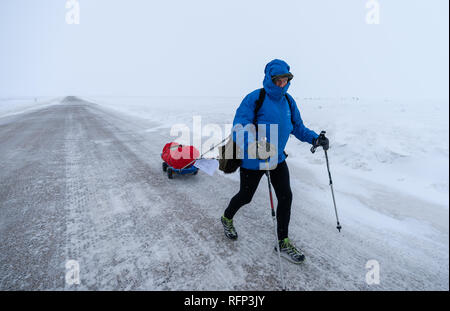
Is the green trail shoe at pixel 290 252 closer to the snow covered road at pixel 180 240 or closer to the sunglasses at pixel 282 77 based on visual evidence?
the snow covered road at pixel 180 240

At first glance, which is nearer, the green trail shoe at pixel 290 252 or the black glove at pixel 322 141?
the green trail shoe at pixel 290 252

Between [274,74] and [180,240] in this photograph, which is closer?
[274,74]

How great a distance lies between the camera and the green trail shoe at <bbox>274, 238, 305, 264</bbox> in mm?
2422

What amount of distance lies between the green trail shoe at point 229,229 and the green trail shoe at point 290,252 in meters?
0.59

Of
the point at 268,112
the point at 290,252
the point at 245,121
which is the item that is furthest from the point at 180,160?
the point at 290,252

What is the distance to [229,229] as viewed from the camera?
2836 millimetres

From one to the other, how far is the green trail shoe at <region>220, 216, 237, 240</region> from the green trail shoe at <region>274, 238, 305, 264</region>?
1.93 feet

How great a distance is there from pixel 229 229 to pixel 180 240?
65 cm

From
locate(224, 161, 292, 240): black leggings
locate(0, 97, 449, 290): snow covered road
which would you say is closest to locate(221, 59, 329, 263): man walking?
locate(224, 161, 292, 240): black leggings

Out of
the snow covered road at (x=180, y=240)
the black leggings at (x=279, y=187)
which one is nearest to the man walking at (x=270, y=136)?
the black leggings at (x=279, y=187)

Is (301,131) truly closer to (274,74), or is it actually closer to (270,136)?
(270,136)

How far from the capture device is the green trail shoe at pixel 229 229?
9.10 feet

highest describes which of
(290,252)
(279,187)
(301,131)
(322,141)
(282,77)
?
(282,77)
